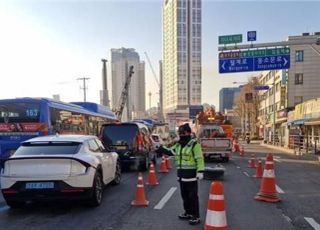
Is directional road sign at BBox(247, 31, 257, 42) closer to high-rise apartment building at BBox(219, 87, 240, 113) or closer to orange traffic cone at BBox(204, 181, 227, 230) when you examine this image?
orange traffic cone at BBox(204, 181, 227, 230)

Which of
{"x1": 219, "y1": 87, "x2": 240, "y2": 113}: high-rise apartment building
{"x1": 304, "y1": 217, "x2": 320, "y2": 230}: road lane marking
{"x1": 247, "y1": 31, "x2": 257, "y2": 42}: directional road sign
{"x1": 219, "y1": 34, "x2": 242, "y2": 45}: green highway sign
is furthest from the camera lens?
{"x1": 219, "y1": 87, "x2": 240, "y2": 113}: high-rise apartment building

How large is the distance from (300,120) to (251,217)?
34013 mm

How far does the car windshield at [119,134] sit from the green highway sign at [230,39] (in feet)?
30.6

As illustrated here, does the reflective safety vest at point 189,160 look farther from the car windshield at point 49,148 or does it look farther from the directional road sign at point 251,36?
the directional road sign at point 251,36

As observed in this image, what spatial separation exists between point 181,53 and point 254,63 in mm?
81971

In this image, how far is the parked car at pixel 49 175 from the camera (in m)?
8.77

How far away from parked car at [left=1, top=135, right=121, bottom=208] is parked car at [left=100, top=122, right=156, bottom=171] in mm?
8374

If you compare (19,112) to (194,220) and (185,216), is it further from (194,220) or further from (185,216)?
(194,220)

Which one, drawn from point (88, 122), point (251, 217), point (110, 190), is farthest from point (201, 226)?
point (88, 122)

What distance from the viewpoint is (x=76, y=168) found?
29.6ft

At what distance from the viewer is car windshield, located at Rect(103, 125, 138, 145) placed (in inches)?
716

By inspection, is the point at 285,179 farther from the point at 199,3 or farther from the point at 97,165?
the point at 199,3

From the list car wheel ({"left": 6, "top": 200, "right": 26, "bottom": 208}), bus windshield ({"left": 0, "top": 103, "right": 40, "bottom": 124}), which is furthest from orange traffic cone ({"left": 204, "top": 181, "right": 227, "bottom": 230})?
bus windshield ({"left": 0, "top": 103, "right": 40, "bottom": 124})

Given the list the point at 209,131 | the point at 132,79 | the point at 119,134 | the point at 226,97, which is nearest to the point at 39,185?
the point at 119,134
